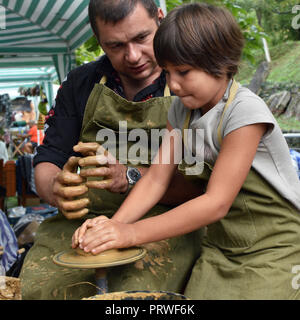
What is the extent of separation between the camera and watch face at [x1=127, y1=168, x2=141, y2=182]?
1.59 metres

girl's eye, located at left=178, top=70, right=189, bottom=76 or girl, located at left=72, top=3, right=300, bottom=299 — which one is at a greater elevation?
girl's eye, located at left=178, top=70, right=189, bottom=76

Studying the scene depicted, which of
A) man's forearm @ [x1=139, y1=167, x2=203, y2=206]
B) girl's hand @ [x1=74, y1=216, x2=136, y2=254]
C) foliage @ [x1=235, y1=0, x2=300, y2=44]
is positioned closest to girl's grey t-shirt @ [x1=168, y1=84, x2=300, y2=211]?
man's forearm @ [x1=139, y1=167, x2=203, y2=206]

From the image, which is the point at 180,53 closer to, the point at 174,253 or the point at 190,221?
the point at 190,221

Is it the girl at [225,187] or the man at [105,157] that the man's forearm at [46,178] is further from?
the girl at [225,187]

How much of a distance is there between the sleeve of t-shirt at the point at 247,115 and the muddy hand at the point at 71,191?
49cm

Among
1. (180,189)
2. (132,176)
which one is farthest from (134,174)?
(180,189)

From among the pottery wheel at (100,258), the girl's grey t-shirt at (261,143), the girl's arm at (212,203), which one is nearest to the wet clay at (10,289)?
the pottery wheel at (100,258)

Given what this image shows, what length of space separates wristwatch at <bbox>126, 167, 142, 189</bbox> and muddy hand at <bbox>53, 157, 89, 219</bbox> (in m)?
0.30

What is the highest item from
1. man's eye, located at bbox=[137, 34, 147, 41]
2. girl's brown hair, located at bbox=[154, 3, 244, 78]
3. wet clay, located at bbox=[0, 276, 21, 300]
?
A: man's eye, located at bbox=[137, 34, 147, 41]

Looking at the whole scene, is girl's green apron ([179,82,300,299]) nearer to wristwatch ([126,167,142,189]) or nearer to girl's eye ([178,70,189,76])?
girl's eye ([178,70,189,76])

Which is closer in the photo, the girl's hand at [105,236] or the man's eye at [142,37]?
the girl's hand at [105,236]

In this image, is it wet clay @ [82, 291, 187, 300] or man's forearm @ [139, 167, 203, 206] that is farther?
man's forearm @ [139, 167, 203, 206]

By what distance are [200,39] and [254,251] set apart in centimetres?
70

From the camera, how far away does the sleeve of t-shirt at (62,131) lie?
1.88 meters
